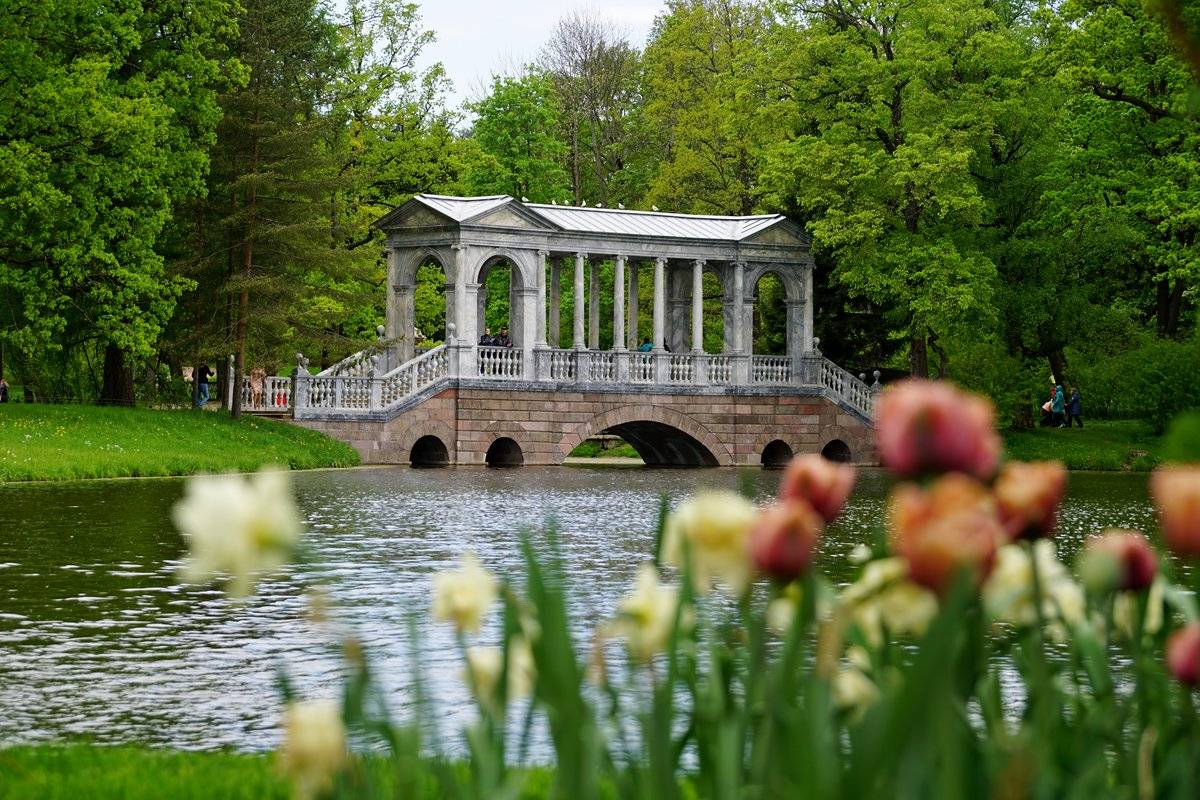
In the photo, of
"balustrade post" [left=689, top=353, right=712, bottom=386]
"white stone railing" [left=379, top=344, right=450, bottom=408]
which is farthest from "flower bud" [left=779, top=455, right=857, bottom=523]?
"balustrade post" [left=689, top=353, right=712, bottom=386]

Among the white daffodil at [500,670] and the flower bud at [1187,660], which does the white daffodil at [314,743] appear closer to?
the white daffodil at [500,670]

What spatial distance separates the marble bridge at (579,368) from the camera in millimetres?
40875

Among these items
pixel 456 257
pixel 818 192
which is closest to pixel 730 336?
pixel 818 192

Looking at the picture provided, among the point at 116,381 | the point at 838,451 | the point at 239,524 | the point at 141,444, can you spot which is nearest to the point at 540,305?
the point at 838,451

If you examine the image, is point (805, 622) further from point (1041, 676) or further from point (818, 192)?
point (818, 192)

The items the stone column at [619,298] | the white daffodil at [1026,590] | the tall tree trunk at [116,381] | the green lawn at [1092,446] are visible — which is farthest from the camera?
the stone column at [619,298]

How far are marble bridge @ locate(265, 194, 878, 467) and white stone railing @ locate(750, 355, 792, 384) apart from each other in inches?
1.4

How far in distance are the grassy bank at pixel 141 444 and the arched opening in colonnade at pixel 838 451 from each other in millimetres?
12730

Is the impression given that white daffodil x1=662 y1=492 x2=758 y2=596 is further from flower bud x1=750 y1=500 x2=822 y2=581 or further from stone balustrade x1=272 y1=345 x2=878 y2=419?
stone balustrade x1=272 y1=345 x2=878 y2=419

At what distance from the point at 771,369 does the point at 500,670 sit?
41.8 metres

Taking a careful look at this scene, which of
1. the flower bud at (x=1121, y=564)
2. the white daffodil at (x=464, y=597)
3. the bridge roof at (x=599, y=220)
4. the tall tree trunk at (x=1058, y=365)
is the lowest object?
the white daffodil at (x=464, y=597)

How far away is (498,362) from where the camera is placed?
4197 cm

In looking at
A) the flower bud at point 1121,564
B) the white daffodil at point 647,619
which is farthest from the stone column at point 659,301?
the flower bud at point 1121,564

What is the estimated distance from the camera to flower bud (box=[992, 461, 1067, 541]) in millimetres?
3305
